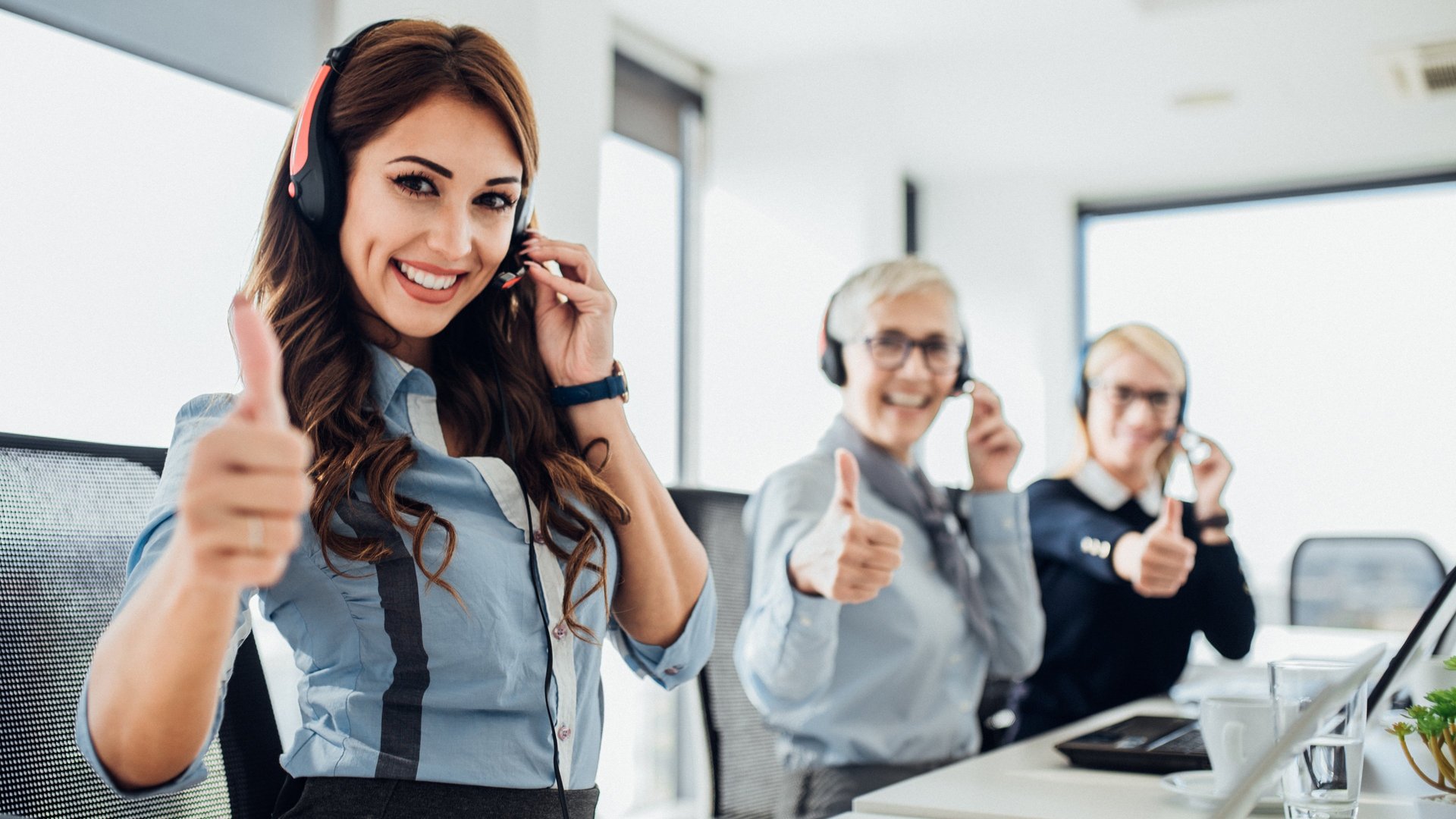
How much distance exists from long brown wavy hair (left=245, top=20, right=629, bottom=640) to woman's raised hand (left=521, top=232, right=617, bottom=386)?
0.04 m

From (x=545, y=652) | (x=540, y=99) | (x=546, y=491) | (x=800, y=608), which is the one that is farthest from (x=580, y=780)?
(x=540, y=99)

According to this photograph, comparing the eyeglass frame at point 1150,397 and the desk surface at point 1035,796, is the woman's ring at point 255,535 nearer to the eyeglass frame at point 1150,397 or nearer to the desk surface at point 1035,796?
the desk surface at point 1035,796

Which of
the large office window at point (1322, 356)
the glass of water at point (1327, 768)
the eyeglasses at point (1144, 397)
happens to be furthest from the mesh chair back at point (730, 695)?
the large office window at point (1322, 356)

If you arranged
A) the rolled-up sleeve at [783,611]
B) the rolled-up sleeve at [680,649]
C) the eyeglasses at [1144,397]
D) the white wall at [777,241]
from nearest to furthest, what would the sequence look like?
1. the rolled-up sleeve at [680,649]
2. the rolled-up sleeve at [783,611]
3. the eyeglasses at [1144,397]
4. the white wall at [777,241]

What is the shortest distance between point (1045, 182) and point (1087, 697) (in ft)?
13.3

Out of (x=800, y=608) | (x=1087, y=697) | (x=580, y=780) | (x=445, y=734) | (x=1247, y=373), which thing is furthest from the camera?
(x=1247, y=373)

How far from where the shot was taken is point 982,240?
573cm

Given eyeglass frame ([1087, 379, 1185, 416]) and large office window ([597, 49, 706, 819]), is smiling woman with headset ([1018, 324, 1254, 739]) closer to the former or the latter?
eyeglass frame ([1087, 379, 1185, 416])

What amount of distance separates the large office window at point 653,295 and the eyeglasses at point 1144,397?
1.74m

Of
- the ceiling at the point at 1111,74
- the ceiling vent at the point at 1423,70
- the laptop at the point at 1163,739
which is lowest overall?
the laptop at the point at 1163,739

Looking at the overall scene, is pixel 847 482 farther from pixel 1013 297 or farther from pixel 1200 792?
pixel 1013 297

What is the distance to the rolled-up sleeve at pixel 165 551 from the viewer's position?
2.67 feet

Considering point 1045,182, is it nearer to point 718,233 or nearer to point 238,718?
point 718,233

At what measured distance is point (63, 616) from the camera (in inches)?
37.3
